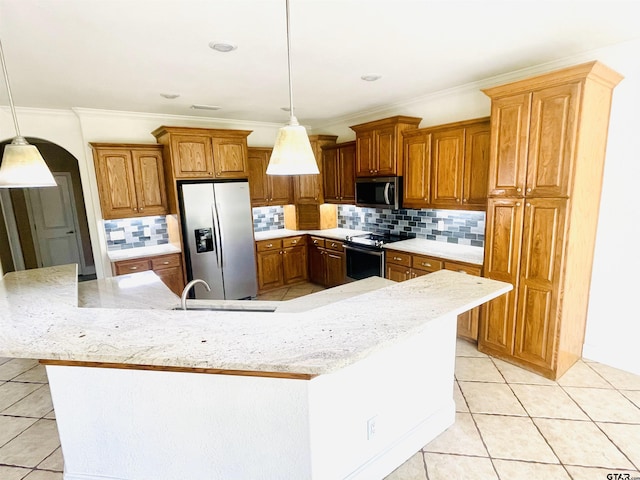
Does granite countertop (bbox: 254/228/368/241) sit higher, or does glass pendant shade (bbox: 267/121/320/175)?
glass pendant shade (bbox: 267/121/320/175)

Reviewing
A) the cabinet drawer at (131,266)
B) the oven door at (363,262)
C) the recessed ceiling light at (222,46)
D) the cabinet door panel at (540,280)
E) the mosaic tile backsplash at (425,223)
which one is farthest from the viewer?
the oven door at (363,262)

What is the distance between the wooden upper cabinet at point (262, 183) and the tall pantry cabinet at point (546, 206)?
327 centimetres

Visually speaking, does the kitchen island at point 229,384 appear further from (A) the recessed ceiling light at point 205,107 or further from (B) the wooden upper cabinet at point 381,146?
(A) the recessed ceiling light at point 205,107

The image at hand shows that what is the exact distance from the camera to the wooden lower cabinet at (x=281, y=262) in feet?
16.6

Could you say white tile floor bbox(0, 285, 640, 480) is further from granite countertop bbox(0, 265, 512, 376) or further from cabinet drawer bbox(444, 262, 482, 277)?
granite countertop bbox(0, 265, 512, 376)

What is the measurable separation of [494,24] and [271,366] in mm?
2425

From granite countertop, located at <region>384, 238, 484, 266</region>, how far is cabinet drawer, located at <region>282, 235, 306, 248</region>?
171 cm

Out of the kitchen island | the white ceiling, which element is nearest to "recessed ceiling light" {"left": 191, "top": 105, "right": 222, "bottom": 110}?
the white ceiling

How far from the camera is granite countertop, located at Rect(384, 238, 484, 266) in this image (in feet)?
11.0

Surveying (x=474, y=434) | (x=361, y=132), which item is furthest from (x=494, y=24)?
(x=474, y=434)

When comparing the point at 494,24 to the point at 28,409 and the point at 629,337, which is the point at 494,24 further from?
the point at 28,409

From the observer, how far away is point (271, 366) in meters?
1.20

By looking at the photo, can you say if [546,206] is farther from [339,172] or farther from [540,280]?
[339,172]

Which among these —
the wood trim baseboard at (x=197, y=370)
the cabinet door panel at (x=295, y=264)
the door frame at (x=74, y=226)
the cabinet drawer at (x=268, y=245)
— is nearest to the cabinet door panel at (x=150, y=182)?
the cabinet drawer at (x=268, y=245)
